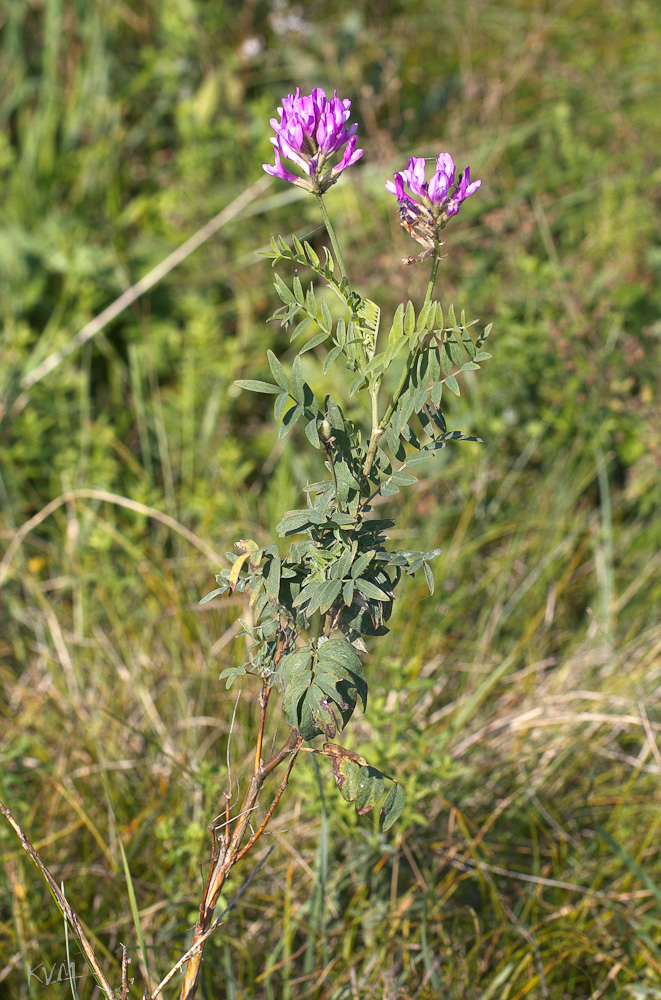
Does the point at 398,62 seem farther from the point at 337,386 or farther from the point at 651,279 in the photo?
the point at 337,386

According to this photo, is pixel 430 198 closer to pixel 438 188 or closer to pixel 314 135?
pixel 438 188

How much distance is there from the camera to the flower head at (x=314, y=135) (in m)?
0.92

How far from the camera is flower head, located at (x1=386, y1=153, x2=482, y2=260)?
911 mm

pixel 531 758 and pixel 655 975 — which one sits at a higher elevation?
pixel 531 758

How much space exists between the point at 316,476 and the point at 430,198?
1.59 m

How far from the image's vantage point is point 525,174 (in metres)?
3.39

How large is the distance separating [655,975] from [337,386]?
1798mm

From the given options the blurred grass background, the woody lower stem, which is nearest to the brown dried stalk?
the woody lower stem

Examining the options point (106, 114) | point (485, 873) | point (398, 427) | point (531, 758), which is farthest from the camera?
point (106, 114)

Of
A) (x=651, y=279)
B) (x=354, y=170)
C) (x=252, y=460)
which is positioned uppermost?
(x=354, y=170)

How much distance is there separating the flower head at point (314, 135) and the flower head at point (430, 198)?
65 millimetres

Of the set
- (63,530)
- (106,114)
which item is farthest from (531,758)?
(106,114)

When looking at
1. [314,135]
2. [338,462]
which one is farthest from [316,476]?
[314,135]

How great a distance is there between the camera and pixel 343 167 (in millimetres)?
929
